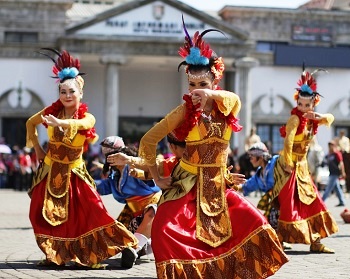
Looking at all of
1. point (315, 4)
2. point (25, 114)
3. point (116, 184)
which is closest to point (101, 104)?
point (25, 114)

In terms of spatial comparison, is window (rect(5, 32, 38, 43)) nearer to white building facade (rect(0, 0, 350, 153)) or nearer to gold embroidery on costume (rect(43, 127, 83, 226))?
white building facade (rect(0, 0, 350, 153))

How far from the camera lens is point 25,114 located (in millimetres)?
35219

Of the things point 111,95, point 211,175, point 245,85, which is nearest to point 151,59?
point 111,95

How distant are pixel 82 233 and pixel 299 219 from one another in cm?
276

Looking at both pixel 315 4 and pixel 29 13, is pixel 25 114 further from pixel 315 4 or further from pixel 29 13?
pixel 315 4

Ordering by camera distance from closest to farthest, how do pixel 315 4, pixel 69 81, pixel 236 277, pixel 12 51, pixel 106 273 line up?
pixel 236 277
pixel 106 273
pixel 69 81
pixel 12 51
pixel 315 4

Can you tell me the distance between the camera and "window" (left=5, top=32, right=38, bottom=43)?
36844mm

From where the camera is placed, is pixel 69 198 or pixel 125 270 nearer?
pixel 125 270

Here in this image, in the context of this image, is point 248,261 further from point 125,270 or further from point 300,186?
point 300,186

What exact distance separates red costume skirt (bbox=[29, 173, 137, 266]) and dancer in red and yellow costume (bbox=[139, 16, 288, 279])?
189 centimetres

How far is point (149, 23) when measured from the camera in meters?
34.8

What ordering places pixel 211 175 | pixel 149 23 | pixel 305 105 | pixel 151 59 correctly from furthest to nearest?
pixel 151 59
pixel 149 23
pixel 305 105
pixel 211 175

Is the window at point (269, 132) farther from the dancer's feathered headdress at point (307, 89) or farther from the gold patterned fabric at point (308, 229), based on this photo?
the gold patterned fabric at point (308, 229)

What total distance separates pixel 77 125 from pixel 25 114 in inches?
1086
